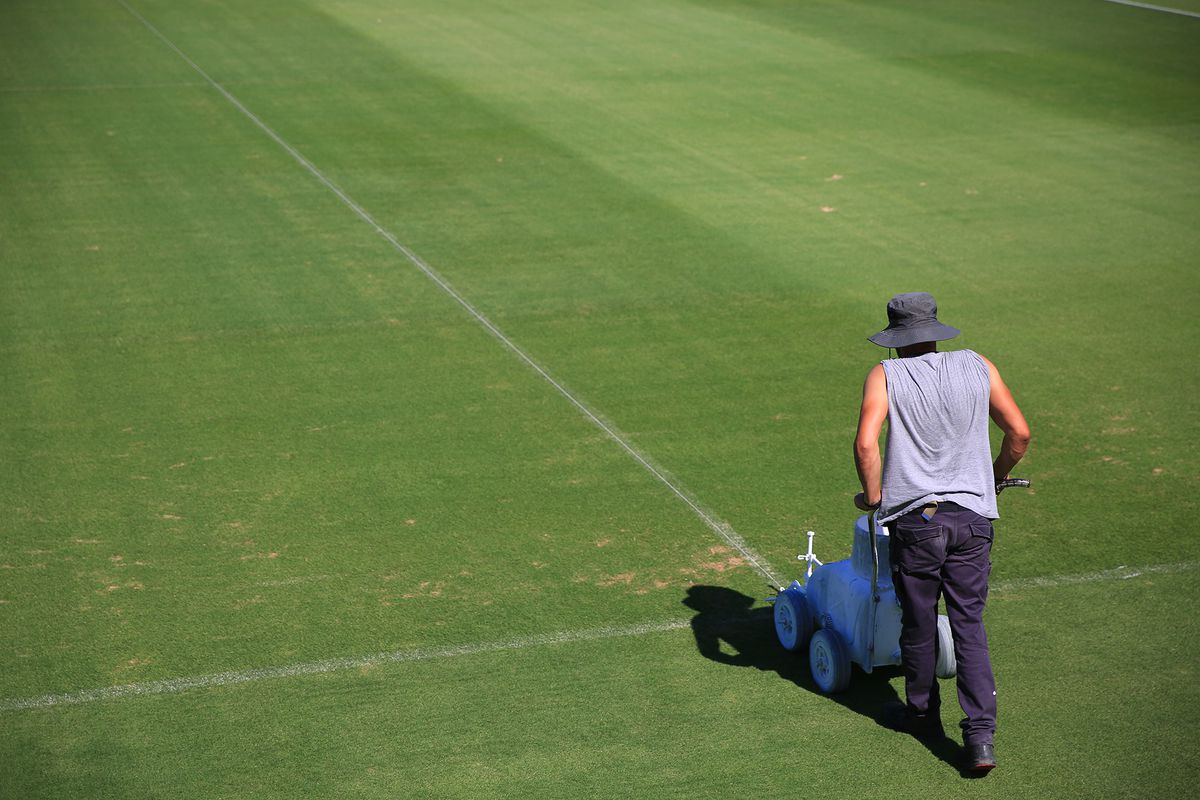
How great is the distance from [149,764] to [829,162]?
13.2 m

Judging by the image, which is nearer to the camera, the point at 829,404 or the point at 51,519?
the point at 51,519

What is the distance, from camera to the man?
19.8ft

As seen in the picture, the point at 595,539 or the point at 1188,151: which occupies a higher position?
the point at 1188,151

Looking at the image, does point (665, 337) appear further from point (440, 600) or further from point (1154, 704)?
point (1154, 704)

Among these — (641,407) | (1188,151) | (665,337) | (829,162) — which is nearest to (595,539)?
(641,407)

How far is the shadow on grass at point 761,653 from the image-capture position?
654cm

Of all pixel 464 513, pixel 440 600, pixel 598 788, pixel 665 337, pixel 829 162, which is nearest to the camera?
pixel 598 788

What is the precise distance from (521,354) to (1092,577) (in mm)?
5079

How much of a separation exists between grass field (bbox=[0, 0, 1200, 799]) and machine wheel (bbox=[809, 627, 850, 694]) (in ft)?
0.31

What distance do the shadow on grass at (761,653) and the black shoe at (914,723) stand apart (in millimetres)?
39

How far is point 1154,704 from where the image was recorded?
6.52 metres

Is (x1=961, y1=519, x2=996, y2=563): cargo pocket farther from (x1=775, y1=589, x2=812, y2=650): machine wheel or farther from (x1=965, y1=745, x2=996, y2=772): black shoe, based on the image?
(x1=775, y1=589, x2=812, y2=650): machine wheel

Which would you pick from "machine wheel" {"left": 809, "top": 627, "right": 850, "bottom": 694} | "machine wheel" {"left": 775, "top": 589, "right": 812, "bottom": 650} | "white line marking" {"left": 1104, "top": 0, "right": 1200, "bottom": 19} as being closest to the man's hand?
"machine wheel" {"left": 809, "top": 627, "right": 850, "bottom": 694}

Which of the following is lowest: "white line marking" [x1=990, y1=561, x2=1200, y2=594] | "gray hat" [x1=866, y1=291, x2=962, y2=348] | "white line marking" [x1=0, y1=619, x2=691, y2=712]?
"white line marking" [x1=0, y1=619, x2=691, y2=712]
